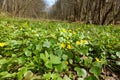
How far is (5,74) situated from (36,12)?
59.3 m

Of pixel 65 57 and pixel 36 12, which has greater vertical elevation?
pixel 36 12

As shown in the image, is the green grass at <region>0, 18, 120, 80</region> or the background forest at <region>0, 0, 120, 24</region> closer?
the green grass at <region>0, 18, 120, 80</region>

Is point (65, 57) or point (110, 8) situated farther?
point (110, 8)

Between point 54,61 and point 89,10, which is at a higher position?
point 89,10

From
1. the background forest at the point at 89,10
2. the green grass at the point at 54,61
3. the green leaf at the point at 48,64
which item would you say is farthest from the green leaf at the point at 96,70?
the background forest at the point at 89,10

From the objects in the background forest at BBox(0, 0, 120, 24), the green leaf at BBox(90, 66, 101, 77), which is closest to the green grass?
the green leaf at BBox(90, 66, 101, 77)

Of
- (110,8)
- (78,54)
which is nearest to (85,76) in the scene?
(78,54)

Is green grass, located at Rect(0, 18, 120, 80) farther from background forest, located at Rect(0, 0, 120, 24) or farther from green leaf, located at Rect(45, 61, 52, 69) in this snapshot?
background forest, located at Rect(0, 0, 120, 24)

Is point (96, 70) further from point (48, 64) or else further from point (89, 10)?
point (89, 10)

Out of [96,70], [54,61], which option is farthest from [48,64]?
[96,70]

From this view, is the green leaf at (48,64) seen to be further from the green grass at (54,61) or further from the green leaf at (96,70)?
the green leaf at (96,70)

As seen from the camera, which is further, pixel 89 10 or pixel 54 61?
pixel 89 10

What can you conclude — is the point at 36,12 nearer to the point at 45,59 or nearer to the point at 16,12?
the point at 16,12

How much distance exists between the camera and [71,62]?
2.27 metres
